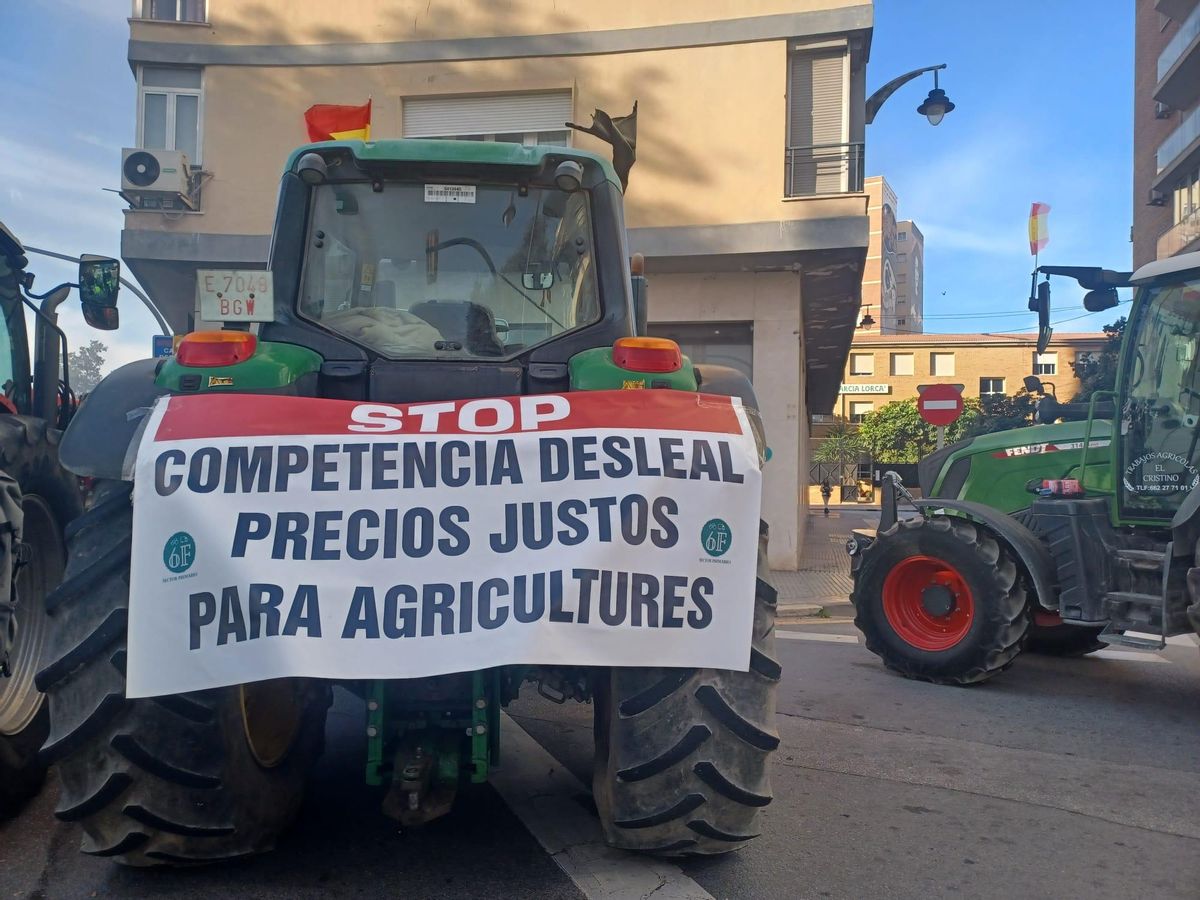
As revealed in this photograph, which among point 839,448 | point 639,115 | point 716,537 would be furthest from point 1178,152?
point 716,537

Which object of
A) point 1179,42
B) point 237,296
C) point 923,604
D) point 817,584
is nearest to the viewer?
point 237,296

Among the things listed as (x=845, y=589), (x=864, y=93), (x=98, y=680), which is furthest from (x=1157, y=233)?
(x=98, y=680)

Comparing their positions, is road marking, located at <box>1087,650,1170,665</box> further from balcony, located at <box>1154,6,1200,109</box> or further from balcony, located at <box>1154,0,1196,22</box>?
balcony, located at <box>1154,0,1196,22</box>

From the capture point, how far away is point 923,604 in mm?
6891

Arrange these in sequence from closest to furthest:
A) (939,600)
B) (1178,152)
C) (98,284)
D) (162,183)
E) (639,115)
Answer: (98,284) → (939,600) → (162,183) → (639,115) → (1178,152)

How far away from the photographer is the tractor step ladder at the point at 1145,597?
222 inches

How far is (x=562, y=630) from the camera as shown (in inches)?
105

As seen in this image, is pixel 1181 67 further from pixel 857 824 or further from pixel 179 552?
pixel 179 552

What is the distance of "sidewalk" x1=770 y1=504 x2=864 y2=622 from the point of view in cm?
1016

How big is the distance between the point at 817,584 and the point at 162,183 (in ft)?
33.4

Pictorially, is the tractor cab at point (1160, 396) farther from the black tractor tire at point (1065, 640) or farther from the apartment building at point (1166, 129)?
the apartment building at point (1166, 129)

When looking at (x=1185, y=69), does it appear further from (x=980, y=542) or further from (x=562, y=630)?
(x=562, y=630)

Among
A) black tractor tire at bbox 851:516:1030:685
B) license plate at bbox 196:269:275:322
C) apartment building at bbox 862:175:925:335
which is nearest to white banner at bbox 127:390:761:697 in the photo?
license plate at bbox 196:269:275:322

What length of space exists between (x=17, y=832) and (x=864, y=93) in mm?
12853
